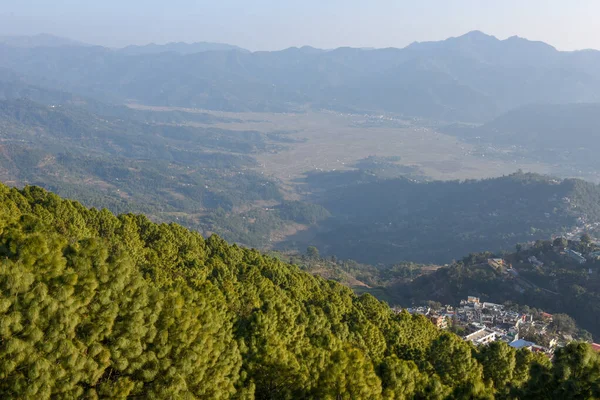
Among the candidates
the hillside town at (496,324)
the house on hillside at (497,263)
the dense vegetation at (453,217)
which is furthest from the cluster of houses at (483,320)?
the dense vegetation at (453,217)

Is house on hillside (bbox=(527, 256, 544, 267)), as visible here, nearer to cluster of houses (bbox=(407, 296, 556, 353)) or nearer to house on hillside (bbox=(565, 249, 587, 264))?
house on hillside (bbox=(565, 249, 587, 264))

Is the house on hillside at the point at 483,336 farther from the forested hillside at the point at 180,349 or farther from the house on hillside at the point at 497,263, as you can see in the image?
the house on hillside at the point at 497,263

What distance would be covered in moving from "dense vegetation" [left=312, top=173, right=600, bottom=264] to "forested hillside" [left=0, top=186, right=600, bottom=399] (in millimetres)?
69029

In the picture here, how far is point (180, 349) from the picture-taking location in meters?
10.1

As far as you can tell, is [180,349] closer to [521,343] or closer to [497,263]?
[521,343]

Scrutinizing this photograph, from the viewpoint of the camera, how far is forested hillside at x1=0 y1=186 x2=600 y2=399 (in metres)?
8.59

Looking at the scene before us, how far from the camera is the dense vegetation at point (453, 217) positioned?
85688mm

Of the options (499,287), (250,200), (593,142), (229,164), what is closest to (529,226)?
(499,287)

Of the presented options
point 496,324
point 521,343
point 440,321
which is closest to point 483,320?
point 496,324

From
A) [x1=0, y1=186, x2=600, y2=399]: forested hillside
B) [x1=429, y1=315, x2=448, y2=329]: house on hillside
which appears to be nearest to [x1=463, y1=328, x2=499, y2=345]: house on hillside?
[x1=429, y1=315, x2=448, y2=329]: house on hillside

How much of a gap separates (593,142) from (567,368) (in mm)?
194526

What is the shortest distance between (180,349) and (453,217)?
98413mm

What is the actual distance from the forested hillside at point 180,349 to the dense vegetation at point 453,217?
69029 mm

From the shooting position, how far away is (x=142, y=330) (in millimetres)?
9812
